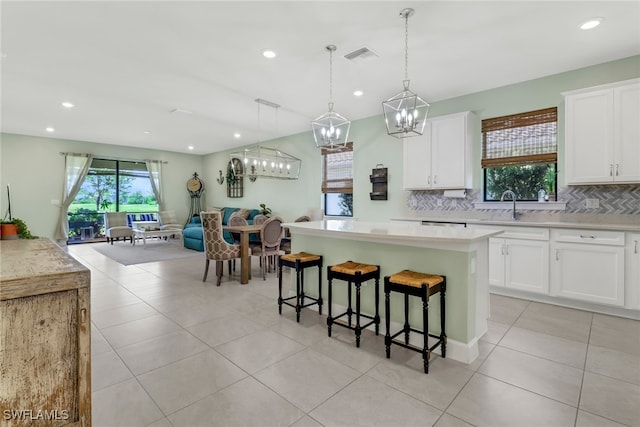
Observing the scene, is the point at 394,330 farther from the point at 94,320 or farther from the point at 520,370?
the point at 94,320

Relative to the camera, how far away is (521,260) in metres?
3.68

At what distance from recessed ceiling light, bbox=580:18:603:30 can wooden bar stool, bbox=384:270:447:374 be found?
268cm

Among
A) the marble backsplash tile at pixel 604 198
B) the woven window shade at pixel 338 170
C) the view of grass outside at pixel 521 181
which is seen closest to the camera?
the marble backsplash tile at pixel 604 198

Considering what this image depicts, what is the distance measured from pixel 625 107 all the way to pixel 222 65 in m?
4.45

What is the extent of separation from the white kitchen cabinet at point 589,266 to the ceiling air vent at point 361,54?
2855 mm

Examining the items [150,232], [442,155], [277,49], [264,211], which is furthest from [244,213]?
[277,49]

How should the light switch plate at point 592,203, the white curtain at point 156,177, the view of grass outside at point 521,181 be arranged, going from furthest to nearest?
the white curtain at point 156,177, the view of grass outside at point 521,181, the light switch plate at point 592,203

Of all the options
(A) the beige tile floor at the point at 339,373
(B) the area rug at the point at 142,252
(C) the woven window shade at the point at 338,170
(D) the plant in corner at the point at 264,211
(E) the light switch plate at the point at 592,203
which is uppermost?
(C) the woven window shade at the point at 338,170

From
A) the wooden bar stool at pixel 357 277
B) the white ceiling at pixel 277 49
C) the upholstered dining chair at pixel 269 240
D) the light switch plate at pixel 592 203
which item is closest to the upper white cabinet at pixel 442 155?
the white ceiling at pixel 277 49

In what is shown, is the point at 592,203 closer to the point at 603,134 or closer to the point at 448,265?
the point at 603,134

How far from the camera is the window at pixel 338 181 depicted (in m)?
6.22

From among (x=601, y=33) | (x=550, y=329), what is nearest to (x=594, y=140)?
(x=601, y=33)

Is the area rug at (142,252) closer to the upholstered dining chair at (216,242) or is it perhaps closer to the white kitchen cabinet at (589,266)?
the upholstered dining chair at (216,242)

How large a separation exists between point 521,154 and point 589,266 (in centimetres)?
164
